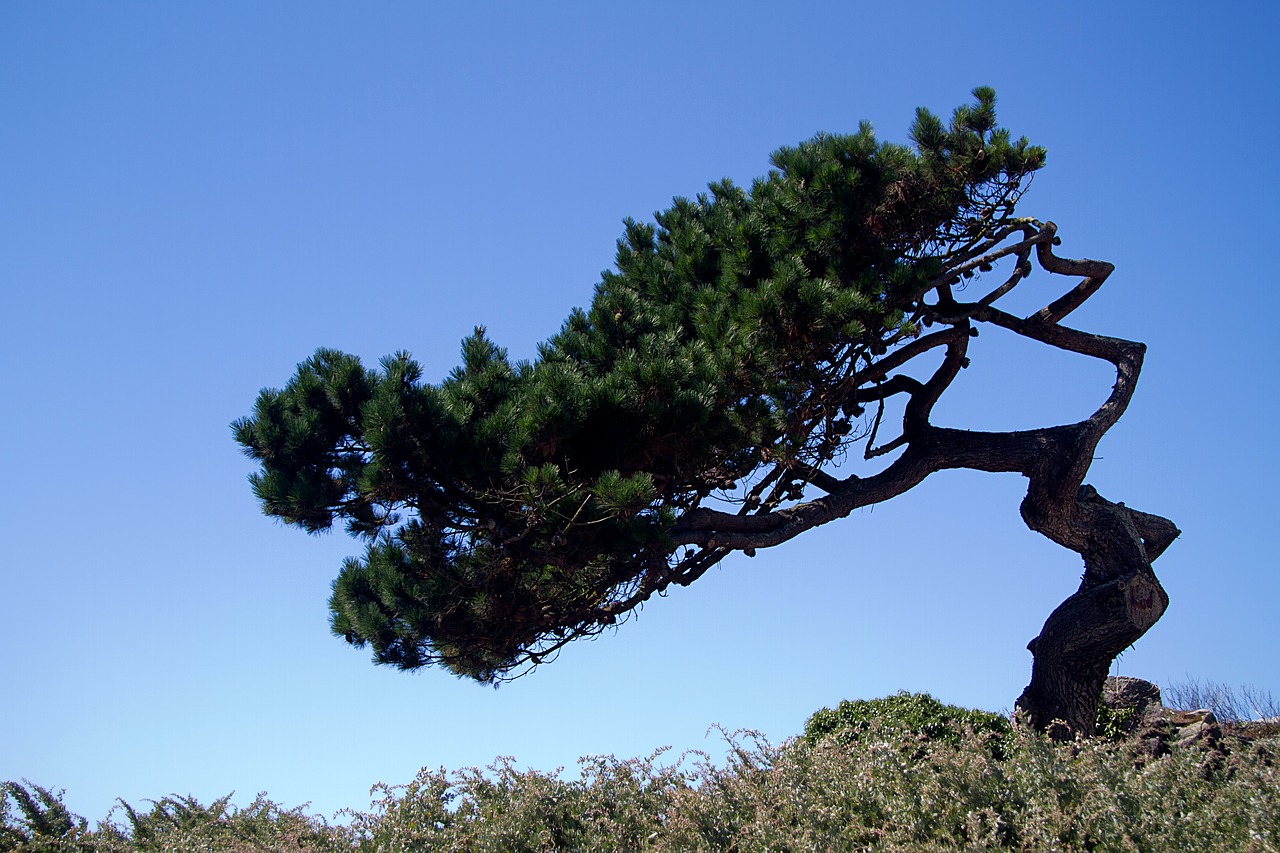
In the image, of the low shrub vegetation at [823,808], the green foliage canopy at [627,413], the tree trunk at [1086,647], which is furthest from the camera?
the tree trunk at [1086,647]

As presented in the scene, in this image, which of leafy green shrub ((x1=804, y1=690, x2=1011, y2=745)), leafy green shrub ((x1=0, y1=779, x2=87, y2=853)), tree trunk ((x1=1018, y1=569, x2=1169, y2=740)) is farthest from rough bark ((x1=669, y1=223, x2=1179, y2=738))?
leafy green shrub ((x1=0, y1=779, x2=87, y2=853))

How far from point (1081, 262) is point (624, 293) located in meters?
4.31

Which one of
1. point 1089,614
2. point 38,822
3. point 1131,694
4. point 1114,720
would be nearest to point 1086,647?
point 1089,614

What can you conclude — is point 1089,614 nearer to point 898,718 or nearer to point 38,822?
point 898,718

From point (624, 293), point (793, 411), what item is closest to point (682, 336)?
point (624, 293)

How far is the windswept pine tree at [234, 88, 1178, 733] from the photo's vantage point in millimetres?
7805

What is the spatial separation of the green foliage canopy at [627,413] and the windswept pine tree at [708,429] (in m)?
0.02

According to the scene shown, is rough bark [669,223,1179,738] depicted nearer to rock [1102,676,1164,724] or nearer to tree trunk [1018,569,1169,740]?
tree trunk [1018,569,1169,740]

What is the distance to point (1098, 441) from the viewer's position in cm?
954

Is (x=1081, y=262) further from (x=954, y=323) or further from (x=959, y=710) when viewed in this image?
(x=959, y=710)

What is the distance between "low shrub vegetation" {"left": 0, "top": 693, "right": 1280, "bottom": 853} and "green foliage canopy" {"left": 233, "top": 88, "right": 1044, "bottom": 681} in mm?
1572

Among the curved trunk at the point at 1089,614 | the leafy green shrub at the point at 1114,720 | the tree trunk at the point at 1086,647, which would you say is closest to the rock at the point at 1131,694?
the leafy green shrub at the point at 1114,720

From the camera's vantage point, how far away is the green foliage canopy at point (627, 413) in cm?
774

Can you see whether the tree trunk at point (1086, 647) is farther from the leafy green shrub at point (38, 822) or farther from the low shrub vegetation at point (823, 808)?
the leafy green shrub at point (38, 822)
